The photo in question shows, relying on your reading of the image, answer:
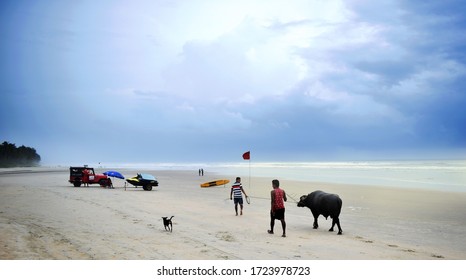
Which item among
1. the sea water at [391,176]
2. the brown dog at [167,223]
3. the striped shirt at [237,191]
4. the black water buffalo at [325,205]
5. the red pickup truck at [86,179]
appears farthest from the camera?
the sea water at [391,176]

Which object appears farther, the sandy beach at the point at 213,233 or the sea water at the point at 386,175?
the sea water at the point at 386,175

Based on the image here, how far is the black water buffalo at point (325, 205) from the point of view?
13.8 m

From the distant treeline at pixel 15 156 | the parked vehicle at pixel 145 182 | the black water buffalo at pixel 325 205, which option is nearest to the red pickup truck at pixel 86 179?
the parked vehicle at pixel 145 182

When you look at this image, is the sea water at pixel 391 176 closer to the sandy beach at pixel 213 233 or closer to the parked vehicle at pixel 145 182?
the sandy beach at pixel 213 233

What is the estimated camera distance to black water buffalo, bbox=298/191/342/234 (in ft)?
45.2

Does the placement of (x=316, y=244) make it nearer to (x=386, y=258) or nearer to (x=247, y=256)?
(x=386, y=258)

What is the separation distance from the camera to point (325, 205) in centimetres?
1416

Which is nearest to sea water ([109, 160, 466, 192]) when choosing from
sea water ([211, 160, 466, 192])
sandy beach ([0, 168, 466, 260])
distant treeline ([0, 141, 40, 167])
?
sea water ([211, 160, 466, 192])

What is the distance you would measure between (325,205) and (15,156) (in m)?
112

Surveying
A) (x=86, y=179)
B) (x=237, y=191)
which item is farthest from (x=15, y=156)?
(x=237, y=191)

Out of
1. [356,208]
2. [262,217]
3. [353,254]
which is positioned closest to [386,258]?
[353,254]

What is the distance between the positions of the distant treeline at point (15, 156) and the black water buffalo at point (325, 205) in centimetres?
9492

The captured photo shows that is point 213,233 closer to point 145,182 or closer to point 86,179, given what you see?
point 145,182

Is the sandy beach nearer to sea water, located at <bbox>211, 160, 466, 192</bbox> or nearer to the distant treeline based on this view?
sea water, located at <bbox>211, 160, 466, 192</bbox>
